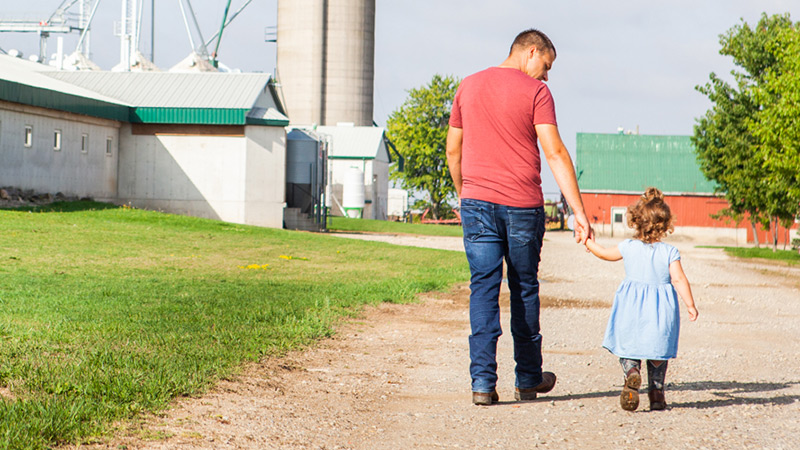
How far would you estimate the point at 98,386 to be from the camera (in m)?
5.25

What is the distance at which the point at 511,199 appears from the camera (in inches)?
222

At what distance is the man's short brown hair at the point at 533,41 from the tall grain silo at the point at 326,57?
6001 cm

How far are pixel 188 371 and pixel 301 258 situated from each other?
47.1ft

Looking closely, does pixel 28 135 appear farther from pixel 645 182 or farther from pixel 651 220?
pixel 645 182

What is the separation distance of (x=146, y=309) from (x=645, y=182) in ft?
186

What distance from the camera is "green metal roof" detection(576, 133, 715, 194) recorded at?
62.1 m

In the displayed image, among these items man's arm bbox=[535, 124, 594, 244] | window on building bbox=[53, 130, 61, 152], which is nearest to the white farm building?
window on building bbox=[53, 130, 61, 152]

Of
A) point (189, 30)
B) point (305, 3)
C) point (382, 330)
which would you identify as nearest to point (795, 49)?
point (382, 330)

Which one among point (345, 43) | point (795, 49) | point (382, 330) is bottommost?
point (382, 330)

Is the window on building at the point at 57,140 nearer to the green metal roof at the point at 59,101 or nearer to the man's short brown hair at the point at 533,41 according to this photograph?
the green metal roof at the point at 59,101

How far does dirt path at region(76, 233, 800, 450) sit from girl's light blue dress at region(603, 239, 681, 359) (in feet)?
1.19

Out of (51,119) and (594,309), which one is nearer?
(594,309)

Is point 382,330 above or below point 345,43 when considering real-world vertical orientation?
below

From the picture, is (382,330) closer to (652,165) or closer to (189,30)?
(652,165)
